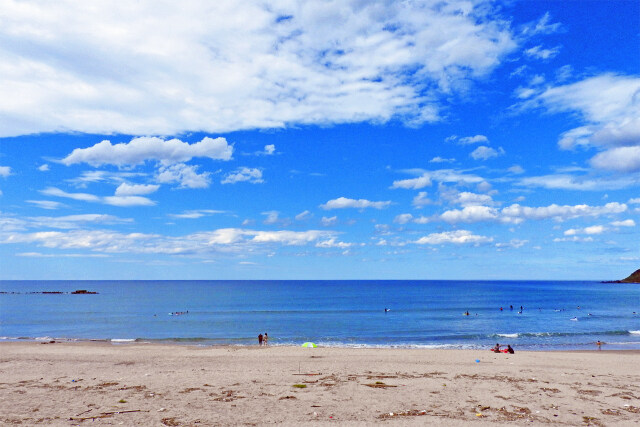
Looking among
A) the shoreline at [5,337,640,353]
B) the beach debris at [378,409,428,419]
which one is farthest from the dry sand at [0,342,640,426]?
the shoreline at [5,337,640,353]

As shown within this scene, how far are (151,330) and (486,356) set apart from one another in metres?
41.8

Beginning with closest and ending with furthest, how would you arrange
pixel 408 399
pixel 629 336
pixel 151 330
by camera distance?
pixel 408 399 → pixel 629 336 → pixel 151 330

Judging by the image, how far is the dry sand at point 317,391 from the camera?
549 inches

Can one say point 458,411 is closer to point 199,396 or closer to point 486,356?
point 199,396

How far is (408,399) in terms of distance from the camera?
16.4 metres

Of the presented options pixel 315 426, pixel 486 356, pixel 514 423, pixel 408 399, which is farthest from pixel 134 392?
pixel 486 356

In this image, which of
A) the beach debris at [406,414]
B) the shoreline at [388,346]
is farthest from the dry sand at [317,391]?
the shoreline at [388,346]

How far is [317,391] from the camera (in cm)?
1744

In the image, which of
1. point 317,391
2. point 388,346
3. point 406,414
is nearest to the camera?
point 406,414

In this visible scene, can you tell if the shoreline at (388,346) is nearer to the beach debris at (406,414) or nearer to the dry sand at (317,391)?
the dry sand at (317,391)

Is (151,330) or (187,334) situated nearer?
(187,334)

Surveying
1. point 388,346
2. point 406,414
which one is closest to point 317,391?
point 406,414

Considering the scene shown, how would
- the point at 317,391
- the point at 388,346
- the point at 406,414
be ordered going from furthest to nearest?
the point at 388,346 → the point at 317,391 → the point at 406,414

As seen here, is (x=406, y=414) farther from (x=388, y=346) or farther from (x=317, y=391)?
(x=388, y=346)
